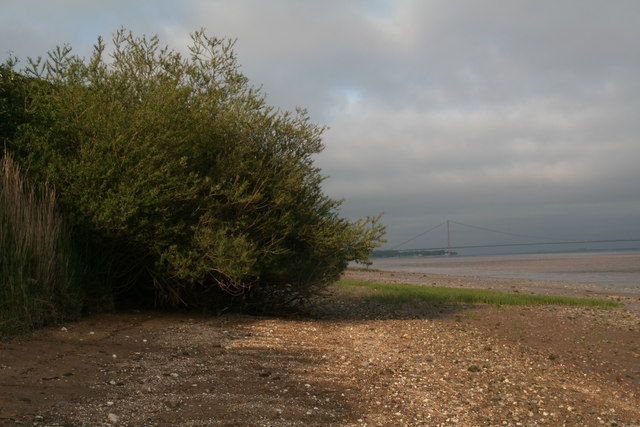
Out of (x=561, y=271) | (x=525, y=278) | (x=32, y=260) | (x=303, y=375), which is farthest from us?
(x=561, y=271)

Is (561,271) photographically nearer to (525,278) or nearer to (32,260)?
(525,278)

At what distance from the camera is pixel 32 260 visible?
9.97 m

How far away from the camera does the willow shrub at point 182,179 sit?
11.0 meters

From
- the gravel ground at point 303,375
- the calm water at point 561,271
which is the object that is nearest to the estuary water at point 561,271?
the calm water at point 561,271

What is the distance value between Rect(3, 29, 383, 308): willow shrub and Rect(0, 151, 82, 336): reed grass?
0.68 metres

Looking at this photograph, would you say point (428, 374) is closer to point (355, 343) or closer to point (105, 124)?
point (355, 343)

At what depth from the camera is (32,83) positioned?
1205cm

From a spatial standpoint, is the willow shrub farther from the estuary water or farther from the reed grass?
the estuary water

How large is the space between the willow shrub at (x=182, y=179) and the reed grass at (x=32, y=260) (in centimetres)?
68

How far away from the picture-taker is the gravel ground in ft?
21.5

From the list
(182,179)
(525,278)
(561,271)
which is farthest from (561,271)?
(182,179)

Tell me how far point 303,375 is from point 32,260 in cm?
552

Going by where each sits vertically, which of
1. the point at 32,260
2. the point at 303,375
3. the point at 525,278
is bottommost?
the point at 525,278

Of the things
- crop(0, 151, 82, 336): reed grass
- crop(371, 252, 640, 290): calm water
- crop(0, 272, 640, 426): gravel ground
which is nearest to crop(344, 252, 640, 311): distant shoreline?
crop(371, 252, 640, 290): calm water
